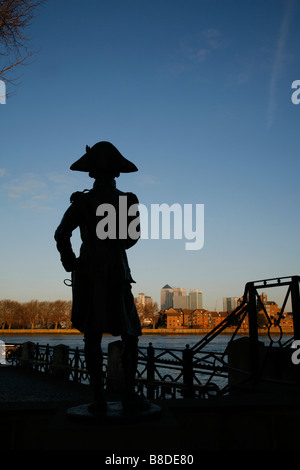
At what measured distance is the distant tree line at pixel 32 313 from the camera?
123m

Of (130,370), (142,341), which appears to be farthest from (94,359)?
(142,341)

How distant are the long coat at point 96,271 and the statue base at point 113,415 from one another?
62 centimetres

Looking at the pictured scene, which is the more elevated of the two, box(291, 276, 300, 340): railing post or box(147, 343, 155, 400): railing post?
box(291, 276, 300, 340): railing post

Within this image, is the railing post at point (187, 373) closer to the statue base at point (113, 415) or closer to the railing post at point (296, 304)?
the railing post at point (296, 304)

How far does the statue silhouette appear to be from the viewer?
327 centimetres

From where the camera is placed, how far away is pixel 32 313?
12719 centimetres

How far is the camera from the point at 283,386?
4.99 meters

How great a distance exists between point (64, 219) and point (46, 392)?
1005 centimetres

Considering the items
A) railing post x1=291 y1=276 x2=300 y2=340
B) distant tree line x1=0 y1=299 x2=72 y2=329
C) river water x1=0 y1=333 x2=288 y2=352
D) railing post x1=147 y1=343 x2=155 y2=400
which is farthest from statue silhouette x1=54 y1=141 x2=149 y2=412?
distant tree line x1=0 y1=299 x2=72 y2=329

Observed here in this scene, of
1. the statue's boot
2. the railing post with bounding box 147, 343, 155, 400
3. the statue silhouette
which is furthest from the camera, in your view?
the railing post with bounding box 147, 343, 155, 400

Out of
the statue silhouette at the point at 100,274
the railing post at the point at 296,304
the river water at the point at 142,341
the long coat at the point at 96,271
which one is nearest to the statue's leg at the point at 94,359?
the statue silhouette at the point at 100,274

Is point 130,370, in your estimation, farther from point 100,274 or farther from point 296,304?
point 296,304

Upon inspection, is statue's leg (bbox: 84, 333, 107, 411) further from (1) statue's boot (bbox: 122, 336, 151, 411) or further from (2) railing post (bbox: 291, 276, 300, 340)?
(2) railing post (bbox: 291, 276, 300, 340)

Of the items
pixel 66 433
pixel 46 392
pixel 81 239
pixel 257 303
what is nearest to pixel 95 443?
pixel 66 433
